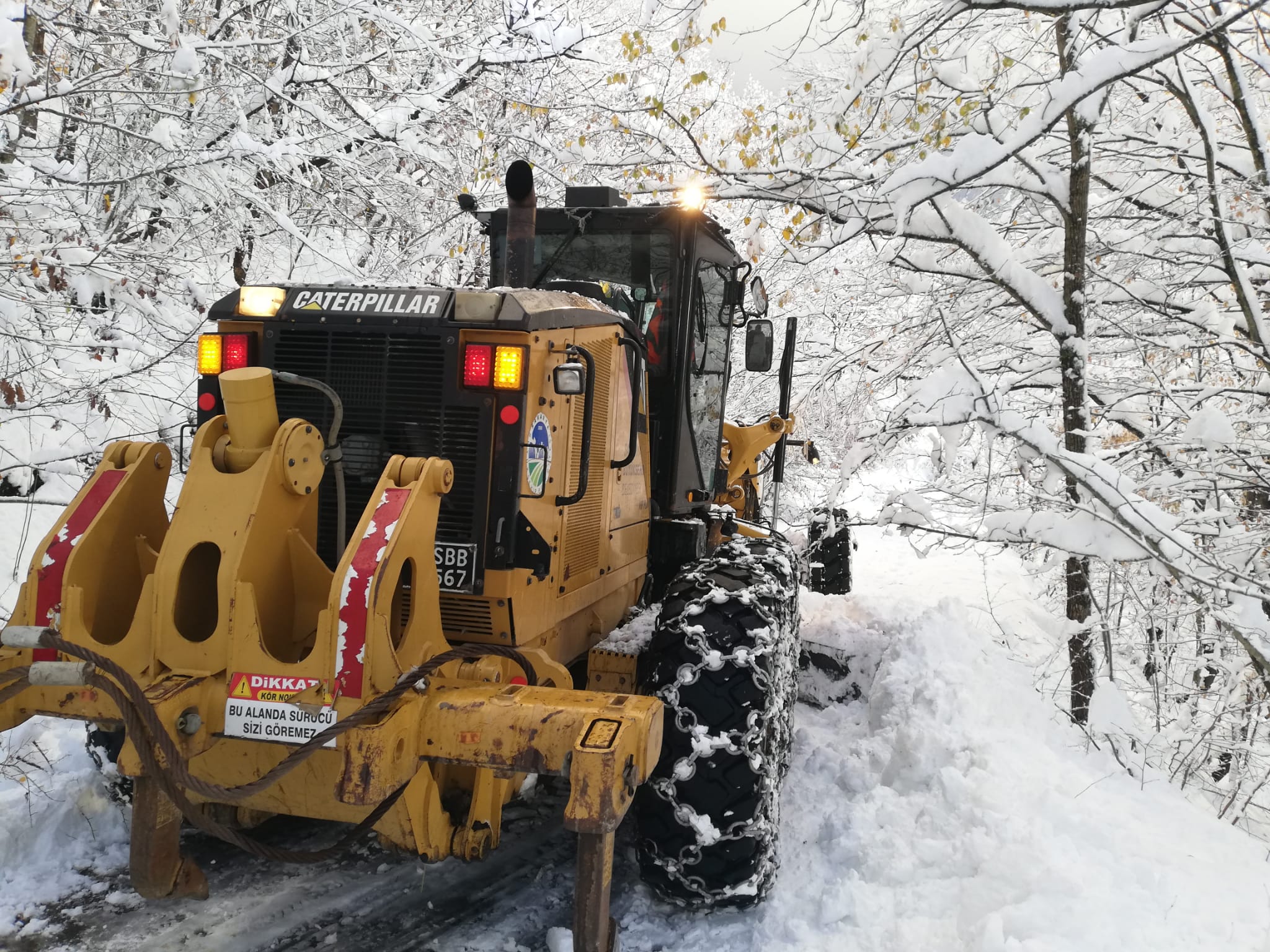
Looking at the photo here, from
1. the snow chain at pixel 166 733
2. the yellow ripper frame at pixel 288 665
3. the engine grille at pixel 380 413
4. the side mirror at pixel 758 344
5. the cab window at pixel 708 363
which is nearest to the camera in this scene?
the snow chain at pixel 166 733

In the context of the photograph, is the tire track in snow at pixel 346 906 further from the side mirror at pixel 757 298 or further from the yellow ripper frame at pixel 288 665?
the side mirror at pixel 757 298

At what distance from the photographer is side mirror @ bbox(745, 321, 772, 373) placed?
5.19 metres

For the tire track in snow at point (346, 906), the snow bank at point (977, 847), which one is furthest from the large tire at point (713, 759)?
the tire track in snow at point (346, 906)

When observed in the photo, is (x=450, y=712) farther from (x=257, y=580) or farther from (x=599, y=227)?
(x=599, y=227)

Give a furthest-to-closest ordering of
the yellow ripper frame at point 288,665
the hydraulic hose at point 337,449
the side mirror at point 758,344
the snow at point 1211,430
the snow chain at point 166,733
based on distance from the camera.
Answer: the side mirror at point 758,344, the snow at point 1211,430, the hydraulic hose at point 337,449, the yellow ripper frame at point 288,665, the snow chain at point 166,733

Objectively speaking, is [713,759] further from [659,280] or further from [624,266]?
[624,266]

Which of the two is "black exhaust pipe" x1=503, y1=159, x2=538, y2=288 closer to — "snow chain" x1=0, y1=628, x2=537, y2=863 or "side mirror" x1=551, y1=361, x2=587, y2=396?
"side mirror" x1=551, y1=361, x2=587, y2=396

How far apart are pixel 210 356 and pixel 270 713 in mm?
1512

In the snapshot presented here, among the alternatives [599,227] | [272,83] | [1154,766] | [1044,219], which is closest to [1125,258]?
[1044,219]

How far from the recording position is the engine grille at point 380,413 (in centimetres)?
313

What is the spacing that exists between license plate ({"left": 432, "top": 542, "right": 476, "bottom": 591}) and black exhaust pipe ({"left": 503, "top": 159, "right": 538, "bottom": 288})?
1094 mm

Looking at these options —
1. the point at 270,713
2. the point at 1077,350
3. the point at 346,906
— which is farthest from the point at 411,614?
the point at 1077,350

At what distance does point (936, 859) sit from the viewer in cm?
357

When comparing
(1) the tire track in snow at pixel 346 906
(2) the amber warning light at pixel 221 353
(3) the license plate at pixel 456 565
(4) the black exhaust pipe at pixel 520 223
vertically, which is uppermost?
(4) the black exhaust pipe at pixel 520 223
